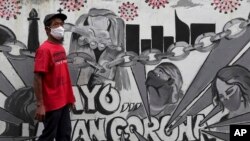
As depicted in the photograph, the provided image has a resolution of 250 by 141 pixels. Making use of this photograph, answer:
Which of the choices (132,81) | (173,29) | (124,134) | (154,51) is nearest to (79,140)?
(124,134)

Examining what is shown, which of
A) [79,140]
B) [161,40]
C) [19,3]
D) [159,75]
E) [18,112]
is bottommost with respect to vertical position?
[79,140]

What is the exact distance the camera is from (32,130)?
5867mm

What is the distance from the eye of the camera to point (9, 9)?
5.75 metres

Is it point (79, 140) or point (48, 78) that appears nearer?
point (48, 78)

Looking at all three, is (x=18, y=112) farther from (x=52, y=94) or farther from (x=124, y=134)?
(x=124, y=134)

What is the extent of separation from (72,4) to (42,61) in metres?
0.96

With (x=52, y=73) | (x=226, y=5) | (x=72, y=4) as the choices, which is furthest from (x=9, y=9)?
(x=226, y=5)

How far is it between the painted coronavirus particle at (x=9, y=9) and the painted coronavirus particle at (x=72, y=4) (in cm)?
55

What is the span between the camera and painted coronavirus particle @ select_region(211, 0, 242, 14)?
6105 millimetres

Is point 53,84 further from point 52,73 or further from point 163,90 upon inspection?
point 163,90

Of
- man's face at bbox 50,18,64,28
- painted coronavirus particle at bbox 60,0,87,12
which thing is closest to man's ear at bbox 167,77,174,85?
painted coronavirus particle at bbox 60,0,87,12

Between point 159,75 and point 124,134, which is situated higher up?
point 159,75

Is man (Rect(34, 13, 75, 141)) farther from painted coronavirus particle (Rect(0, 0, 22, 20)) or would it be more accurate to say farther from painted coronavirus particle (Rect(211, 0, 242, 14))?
painted coronavirus particle (Rect(211, 0, 242, 14))

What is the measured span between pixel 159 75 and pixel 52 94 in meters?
1.44
